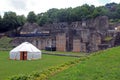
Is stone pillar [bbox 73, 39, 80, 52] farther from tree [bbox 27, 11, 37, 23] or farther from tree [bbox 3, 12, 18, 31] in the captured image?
tree [bbox 27, 11, 37, 23]

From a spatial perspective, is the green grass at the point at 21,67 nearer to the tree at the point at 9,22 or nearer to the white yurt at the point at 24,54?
the white yurt at the point at 24,54

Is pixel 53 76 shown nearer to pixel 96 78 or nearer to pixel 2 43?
pixel 96 78

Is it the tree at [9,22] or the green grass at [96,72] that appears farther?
the tree at [9,22]

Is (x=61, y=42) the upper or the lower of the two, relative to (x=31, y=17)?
lower

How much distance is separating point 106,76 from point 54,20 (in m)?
86.4

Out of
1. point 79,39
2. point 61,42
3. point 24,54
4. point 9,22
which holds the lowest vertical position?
point 24,54

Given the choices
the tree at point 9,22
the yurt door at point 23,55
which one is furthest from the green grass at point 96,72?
the tree at point 9,22

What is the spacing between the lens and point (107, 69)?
11.7 m

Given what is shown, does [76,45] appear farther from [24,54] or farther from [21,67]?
[21,67]

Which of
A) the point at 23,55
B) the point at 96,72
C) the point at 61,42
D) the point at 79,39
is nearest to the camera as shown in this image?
the point at 96,72

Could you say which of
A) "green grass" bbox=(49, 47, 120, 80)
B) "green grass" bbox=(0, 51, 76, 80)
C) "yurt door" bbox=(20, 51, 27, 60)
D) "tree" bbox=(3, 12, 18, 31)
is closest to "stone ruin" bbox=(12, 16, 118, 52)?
"yurt door" bbox=(20, 51, 27, 60)

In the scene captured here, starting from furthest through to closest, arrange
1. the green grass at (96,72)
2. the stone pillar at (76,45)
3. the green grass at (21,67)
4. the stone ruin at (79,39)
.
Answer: the stone pillar at (76,45), the stone ruin at (79,39), the green grass at (21,67), the green grass at (96,72)

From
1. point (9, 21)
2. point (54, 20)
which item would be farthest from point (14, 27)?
point (54, 20)

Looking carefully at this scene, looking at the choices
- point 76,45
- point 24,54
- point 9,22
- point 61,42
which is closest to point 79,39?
point 76,45
